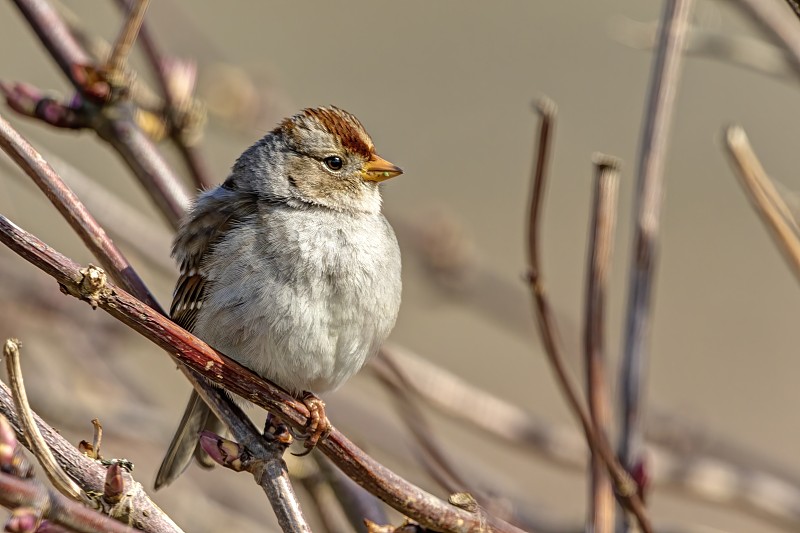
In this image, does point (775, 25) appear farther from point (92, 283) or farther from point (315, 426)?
point (92, 283)

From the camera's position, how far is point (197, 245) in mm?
2918

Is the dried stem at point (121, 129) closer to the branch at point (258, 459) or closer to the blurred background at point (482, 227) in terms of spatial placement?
the blurred background at point (482, 227)

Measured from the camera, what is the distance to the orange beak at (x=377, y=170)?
3.21 metres

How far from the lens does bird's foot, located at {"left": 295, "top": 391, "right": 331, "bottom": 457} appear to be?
205 centimetres

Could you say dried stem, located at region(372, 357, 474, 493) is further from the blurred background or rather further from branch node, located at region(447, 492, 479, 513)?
branch node, located at region(447, 492, 479, 513)

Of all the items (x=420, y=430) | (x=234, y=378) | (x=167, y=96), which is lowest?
(x=234, y=378)

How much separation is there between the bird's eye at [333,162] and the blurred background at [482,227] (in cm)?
57

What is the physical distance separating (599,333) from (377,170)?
1.10 metres

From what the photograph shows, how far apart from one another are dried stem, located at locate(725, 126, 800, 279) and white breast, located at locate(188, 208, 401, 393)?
105 centimetres

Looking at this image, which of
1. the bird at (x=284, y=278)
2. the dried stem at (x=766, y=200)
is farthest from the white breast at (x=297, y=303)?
the dried stem at (x=766, y=200)

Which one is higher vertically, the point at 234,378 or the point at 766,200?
the point at 766,200

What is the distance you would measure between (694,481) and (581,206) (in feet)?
21.0

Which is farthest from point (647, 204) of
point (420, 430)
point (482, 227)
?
point (482, 227)

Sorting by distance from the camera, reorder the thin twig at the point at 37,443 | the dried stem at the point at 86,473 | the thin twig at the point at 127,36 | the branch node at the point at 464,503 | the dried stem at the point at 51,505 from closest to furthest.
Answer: the dried stem at the point at 51,505 → the thin twig at the point at 37,443 → the dried stem at the point at 86,473 → the branch node at the point at 464,503 → the thin twig at the point at 127,36
